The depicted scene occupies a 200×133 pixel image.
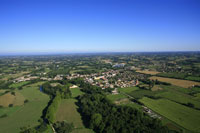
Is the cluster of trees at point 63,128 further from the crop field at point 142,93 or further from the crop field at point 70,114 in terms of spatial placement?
the crop field at point 142,93

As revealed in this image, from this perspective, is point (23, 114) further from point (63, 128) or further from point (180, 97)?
point (180, 97)

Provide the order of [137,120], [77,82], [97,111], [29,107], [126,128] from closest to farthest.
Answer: [126,128] < [137,120] < [97,111] < [29,107] < [77,82]

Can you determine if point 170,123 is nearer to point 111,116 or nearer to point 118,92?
point 111,116

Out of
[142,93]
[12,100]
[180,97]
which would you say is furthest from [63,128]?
[180,97]

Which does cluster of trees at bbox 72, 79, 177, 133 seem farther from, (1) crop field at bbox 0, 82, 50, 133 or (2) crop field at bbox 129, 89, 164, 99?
(2) crop field at bbox 129, 89, 164, 99

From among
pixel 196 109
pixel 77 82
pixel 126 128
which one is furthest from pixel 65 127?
pixel 77 82

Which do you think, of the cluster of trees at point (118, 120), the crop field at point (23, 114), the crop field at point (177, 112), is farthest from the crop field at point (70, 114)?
the crop field at point (177, 112)
